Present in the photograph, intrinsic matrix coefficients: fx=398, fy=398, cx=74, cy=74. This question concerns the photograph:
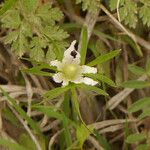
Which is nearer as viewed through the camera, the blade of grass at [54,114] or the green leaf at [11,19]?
the green leaf at [11,19]

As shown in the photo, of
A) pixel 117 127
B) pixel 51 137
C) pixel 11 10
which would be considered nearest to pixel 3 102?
pixel 51 137

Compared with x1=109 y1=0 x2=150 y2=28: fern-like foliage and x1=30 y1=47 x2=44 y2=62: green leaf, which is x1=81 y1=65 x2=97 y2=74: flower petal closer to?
x1=30 y1=47 x2=44 y2=62: green leaf

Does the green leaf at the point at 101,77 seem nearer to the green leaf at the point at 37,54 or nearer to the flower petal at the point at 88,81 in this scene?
the flower petal at the point at 88,81

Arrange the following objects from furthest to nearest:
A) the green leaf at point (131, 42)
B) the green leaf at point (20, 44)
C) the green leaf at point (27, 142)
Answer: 1. the green leaf at point (131, 42)
2. the green leaf at point (27, 142)
3. the green leaf at point (20, 44)

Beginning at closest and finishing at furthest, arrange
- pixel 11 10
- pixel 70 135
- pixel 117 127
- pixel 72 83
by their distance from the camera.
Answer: pixel 72 83, pixel 11 10, pixel 70 135, pixel 117 127

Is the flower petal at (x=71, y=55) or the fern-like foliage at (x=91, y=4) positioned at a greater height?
the fern-like foliage at (x=91, y=4)

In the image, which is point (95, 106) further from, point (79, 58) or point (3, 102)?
point (79, 58)

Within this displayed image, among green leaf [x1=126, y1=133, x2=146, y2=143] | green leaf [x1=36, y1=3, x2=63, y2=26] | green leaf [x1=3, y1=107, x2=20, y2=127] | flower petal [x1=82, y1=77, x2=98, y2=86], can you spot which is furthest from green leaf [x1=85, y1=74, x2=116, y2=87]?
green leaf [x1=3, y1=107, x2=20, y2=127]

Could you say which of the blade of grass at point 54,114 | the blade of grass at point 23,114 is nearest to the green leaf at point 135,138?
the blade of grass at point 54,114
